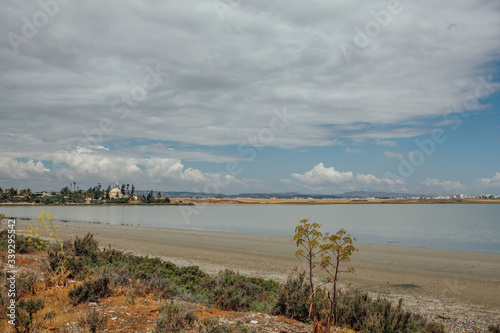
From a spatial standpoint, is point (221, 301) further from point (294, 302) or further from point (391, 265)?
point (391, 265)

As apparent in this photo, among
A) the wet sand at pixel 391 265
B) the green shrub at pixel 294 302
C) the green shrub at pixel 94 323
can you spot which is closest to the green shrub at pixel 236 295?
the green shrub at pixel 294 302

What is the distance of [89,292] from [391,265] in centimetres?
1654

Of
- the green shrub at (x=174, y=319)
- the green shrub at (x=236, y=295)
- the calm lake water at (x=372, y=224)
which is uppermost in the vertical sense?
the green shrub at (x=174, y=319)

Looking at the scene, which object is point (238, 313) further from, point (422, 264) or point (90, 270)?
point (422, 264)

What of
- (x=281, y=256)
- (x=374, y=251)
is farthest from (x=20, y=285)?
(x=374, y=251)

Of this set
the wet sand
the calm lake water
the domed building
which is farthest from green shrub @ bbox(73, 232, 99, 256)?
the domed building

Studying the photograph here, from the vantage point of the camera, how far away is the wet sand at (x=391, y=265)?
13453mm

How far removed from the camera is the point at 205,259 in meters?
19.4

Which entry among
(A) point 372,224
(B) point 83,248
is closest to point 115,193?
(A) point 372,224

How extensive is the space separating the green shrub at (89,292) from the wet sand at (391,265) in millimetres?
7873

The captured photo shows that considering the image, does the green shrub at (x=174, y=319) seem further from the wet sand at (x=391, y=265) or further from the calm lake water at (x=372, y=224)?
the calm lake water at (x=372, y=224)

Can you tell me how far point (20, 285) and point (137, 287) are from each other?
8.01ft

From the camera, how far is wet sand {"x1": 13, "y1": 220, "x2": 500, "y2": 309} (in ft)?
44.1

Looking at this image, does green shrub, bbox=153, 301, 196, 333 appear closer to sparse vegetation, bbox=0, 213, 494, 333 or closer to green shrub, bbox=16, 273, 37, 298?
sparse vegetation, bbox=0, 213, 494, 333
